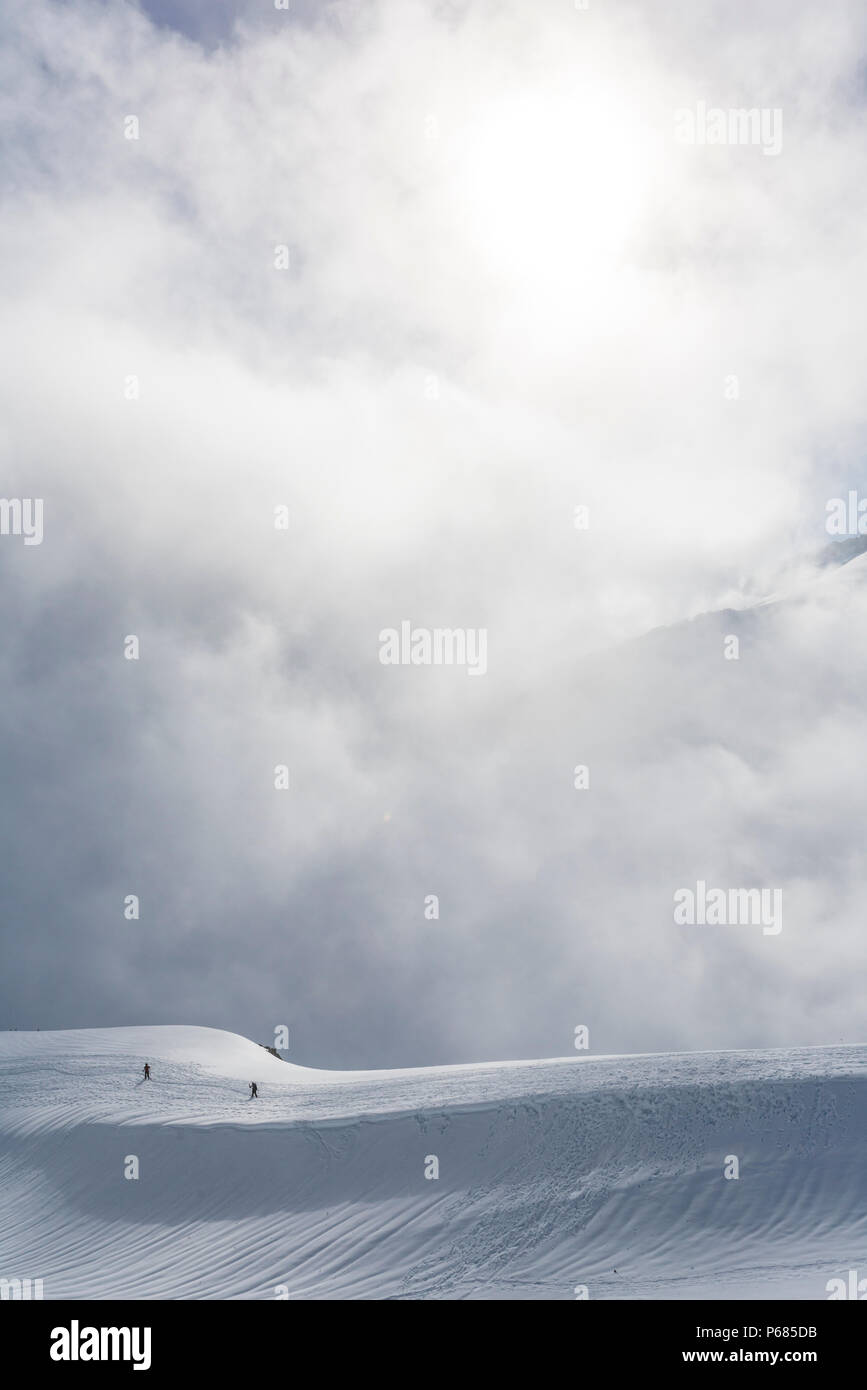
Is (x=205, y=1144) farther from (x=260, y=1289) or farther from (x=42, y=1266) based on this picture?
(x=260, y=1289)

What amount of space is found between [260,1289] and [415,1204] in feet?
11.5

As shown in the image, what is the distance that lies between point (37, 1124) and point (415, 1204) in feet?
50.8

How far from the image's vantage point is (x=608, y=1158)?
63.5ft

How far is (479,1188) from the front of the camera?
19516 millimetres

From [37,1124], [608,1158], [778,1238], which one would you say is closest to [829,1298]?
[778,1238]

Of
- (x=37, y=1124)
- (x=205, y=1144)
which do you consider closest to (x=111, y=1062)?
(x=37, y=1124)

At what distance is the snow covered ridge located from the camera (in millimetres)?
16359

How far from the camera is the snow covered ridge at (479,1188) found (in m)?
16.4
